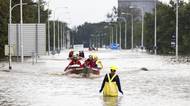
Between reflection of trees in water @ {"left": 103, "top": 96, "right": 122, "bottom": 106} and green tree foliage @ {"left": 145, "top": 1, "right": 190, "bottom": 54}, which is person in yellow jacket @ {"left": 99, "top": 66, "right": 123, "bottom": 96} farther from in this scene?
green tree foliage @ {"left": 145, "top": 1, "right": 190, "bottom": 54}

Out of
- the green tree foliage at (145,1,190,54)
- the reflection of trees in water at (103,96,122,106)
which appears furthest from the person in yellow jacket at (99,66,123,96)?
the green tree foliage at (145,1,190,54)

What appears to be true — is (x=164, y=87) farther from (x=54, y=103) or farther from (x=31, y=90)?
(x=54, y=103)

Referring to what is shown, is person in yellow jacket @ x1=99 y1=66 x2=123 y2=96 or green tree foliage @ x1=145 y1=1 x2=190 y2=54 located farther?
green tree foliage @ x1=145 y1=1 x2=190 y2=54

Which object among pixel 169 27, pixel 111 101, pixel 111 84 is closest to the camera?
pixel 111 101

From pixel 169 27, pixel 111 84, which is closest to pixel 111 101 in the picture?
pixel 111 84

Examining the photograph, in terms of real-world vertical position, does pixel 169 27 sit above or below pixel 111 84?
above

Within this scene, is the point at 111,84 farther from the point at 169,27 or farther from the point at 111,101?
the point at 169,27

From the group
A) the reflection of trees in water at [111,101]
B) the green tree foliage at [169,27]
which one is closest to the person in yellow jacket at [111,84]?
the reflection of trees in water at [111,101]

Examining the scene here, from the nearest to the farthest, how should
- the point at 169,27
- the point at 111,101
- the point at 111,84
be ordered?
the point at 111,101 < the point at 111,84 < the point at 169,27

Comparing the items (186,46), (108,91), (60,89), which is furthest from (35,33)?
(108,91)

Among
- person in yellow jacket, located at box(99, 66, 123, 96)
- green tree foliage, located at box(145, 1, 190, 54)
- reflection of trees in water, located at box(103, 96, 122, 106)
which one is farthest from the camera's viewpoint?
green tree foliage, located at box(145, 1, 190, 54)

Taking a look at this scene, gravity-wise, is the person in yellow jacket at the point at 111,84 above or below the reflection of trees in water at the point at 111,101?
above

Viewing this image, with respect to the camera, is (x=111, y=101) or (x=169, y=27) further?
(x=169, y=27)

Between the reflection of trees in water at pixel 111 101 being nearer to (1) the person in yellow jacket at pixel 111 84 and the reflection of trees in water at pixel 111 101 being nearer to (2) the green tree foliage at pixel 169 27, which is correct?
(1) the person in yellow jacket at pixel 111 84
